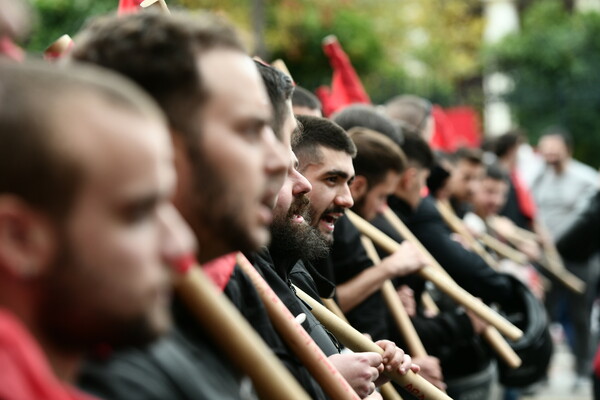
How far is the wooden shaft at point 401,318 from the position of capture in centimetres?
461

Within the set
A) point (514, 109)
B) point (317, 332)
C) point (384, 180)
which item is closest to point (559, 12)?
point (514, 109)

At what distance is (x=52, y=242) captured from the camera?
53.8 inches

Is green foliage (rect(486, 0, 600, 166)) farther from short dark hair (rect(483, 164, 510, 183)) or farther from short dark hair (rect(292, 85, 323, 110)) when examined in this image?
short dark hair (rect(292, 85, 323, 110))

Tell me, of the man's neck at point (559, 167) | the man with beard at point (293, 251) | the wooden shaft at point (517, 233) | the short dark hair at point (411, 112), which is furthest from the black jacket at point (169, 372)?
the man's neck at point (559, 167)

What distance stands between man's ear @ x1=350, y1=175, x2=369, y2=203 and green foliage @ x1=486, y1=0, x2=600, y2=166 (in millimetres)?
11606

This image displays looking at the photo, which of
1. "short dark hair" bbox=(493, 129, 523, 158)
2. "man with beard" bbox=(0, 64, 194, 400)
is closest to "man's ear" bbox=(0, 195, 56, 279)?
"man with beard" bbox=(0, 64, 194, 400)

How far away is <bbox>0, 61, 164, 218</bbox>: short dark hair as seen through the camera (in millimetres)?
1332

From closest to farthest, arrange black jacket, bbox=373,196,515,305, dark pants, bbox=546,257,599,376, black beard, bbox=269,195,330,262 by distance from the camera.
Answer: black beard, bbox=269,195,330,262 < black jacket, bbox=373,196,515,305 < dark pants, bbox=546,257,599,376

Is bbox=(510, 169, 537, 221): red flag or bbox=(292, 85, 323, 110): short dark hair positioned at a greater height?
bbox=(292, 85, 323, 110): short dark hair

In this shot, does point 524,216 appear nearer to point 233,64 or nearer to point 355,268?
point 355,268

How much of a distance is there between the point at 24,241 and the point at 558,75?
1730 cm

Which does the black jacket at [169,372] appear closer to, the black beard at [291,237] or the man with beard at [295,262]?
the man with beard at [295,262]

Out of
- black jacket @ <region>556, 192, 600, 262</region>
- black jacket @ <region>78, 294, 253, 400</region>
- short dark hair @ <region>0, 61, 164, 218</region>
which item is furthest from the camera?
black jacket @ <region>556, 192, 600, 262</region>

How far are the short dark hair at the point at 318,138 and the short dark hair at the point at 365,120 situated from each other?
1272 millimetres
